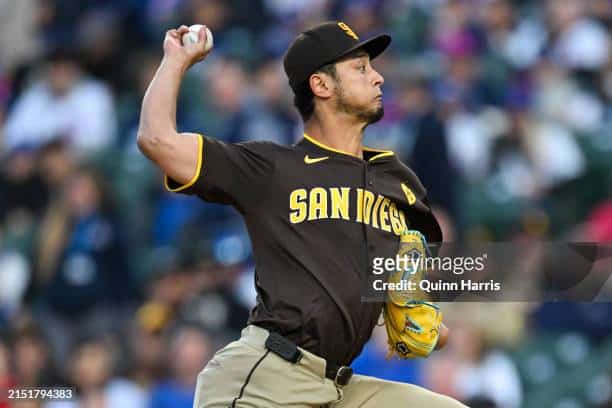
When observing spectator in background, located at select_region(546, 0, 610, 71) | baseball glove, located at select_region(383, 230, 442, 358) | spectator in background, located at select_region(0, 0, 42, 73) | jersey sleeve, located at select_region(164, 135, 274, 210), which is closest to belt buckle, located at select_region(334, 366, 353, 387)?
baseball glove, located at select_region(383, 230, 442, 358)

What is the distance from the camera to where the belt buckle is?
4512 mm

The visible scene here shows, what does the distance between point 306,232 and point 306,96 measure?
0.59 metres

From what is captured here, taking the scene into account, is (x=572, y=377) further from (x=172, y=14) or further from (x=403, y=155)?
(x=172, y=14)

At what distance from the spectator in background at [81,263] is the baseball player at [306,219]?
4.10 m

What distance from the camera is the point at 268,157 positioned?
4.56 m

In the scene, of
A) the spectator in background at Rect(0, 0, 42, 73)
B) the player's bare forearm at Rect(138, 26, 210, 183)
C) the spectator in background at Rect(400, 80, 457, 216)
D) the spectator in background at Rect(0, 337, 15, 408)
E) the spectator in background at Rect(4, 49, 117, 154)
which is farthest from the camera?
the spectator in background at Rect(0, 0, 42, 73)

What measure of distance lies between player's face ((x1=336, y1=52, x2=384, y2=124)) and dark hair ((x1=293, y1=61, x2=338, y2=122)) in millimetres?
25

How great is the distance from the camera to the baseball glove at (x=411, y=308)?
15.1 feet

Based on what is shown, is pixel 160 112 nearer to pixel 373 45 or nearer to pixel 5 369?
pixel 373 45

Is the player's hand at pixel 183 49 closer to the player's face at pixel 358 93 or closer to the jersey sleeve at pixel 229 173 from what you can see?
the jersey sleeve at pixel 229 173

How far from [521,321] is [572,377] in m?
0.43

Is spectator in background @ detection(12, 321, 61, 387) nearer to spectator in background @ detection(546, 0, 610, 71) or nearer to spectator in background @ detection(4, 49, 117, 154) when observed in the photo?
spectator in background @ detection(4, 49, 117, 154)

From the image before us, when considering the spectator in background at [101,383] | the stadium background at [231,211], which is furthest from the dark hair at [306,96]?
the spectator in background at [101,383]

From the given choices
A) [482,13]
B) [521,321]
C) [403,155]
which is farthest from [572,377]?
[482,13]
